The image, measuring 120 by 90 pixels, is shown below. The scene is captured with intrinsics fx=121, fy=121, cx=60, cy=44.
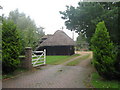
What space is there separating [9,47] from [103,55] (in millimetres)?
5516

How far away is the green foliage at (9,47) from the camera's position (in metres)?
7.25

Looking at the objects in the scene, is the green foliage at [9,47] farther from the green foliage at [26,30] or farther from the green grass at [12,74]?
the green foliage at [26,30]

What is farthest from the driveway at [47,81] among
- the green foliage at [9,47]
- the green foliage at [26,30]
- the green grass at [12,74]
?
the green foliage at [26,30]

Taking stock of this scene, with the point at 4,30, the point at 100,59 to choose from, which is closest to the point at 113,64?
the point at 100,59

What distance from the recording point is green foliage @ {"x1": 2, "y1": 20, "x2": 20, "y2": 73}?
7254 mm

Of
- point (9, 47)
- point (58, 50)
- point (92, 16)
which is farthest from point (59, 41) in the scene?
point (9, 47)

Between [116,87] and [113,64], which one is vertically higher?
[113,64]

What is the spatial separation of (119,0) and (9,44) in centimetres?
798

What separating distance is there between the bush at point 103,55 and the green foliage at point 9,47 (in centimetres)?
483

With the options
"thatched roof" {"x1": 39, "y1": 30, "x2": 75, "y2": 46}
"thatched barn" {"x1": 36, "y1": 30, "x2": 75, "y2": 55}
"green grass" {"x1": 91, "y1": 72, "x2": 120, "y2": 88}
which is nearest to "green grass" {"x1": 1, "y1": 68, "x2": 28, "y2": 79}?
"green grass" {"x1": 91, "y1": 72, "x2": 120, "y2": 88}

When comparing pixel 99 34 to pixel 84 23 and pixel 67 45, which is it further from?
pixel 67 45

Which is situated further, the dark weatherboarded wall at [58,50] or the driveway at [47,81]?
the dark weatherboarded wall at [58,50]

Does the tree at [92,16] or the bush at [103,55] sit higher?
the tree at [92,16]

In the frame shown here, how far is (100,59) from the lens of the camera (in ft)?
21.0
